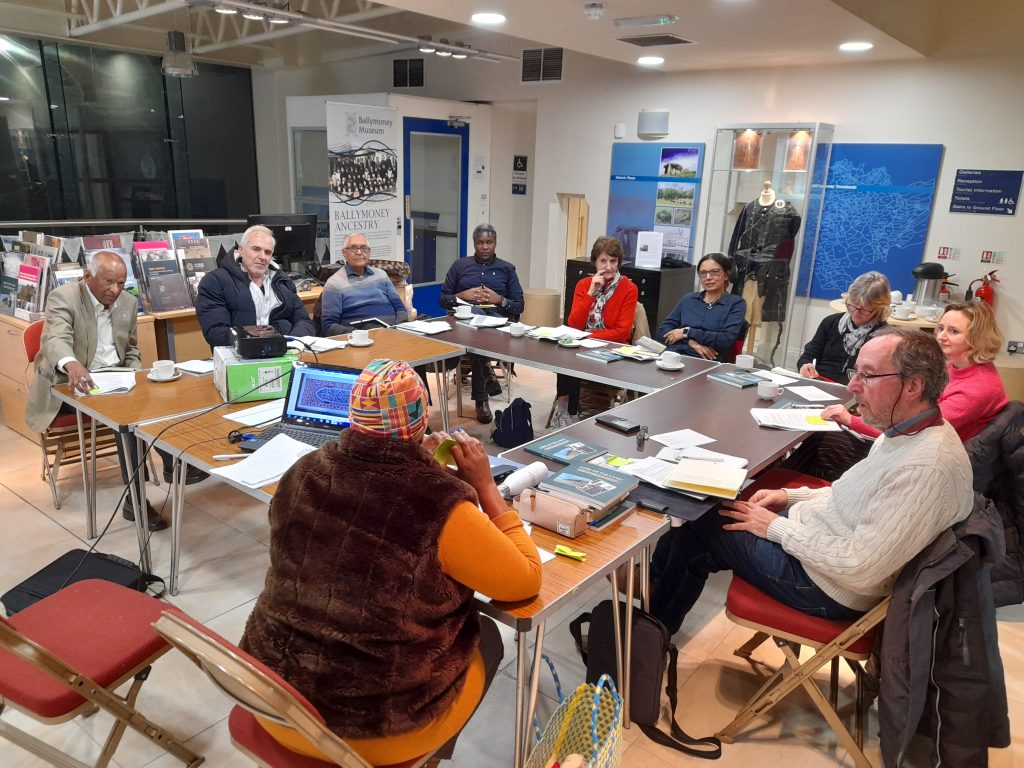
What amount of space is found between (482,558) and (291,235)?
490 centimetres

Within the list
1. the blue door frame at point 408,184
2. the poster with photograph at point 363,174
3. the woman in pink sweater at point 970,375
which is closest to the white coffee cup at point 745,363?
the woman in pink sweater at point 970,375

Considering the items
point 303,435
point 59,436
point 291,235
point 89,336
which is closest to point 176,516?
point 303,435

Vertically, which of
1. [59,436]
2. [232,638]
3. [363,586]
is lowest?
[232,638]

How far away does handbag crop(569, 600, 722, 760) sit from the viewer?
2188 millimetres

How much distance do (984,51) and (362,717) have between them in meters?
6.43

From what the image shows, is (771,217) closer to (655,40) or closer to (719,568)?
(655,40)

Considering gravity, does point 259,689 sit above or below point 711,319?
below

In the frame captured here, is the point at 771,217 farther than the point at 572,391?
Yes

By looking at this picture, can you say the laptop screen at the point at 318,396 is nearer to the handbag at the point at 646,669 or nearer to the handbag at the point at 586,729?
the handbag at the point at 646,669

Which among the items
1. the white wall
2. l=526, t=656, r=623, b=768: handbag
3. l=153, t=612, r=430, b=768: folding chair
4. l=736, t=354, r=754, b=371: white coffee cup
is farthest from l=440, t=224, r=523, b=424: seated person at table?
l=153, t=612, r=430, b=768: folding chair

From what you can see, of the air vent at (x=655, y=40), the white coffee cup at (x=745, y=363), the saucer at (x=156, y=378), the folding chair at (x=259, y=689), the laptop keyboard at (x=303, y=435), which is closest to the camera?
the folding chair at (x=259, y=689)

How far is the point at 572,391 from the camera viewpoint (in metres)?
4.66

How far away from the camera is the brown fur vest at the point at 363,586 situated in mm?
1408

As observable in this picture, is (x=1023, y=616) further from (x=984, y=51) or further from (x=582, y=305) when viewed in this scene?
(x=984, y=51)
